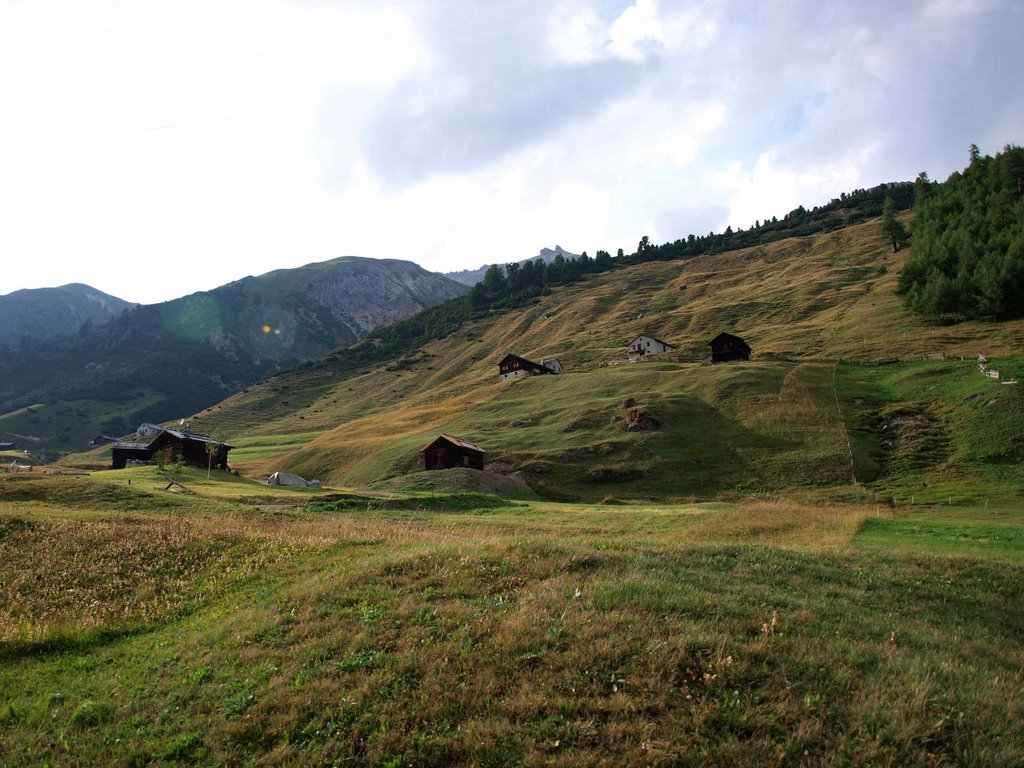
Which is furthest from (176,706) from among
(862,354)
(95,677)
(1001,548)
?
(862,354)

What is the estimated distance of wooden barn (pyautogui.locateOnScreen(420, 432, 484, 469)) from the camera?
6900 cm

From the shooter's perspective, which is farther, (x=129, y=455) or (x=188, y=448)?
(x=129, y=455)

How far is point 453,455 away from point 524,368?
6387 centimetres

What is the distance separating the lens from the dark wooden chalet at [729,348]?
105m

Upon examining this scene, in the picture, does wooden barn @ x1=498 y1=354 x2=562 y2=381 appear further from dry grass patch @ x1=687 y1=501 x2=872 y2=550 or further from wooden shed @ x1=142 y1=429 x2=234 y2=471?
dry grass patch @ x1=687 y1=501 x2=872 y2=550

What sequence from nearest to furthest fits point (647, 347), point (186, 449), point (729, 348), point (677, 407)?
point (677, 407), point (186, 449), point (729, 348), point (647, 347)

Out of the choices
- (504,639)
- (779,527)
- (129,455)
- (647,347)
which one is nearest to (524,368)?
Result: (647,347)

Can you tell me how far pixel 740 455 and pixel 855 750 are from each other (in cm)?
6074

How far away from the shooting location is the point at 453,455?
227ft

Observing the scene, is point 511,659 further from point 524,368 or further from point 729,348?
point 524,368

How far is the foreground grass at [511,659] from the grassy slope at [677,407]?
4449cm

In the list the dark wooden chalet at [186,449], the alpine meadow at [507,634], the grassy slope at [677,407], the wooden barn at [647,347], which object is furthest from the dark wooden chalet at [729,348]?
the dark wooden chalet at [186,449]

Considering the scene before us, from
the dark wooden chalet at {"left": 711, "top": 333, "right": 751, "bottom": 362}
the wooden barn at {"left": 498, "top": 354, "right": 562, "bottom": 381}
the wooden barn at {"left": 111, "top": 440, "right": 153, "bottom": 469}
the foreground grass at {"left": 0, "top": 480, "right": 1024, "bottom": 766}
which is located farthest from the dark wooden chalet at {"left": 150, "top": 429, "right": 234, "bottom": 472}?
the dark wooden chalet at {"left": 711, "top": 333, "right": 751, "bottom": 362}

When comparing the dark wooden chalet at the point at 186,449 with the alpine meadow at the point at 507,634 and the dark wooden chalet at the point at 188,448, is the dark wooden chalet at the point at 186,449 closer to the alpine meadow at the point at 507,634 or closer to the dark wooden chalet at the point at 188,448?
the dark wooden chalet at the point at 188,448
